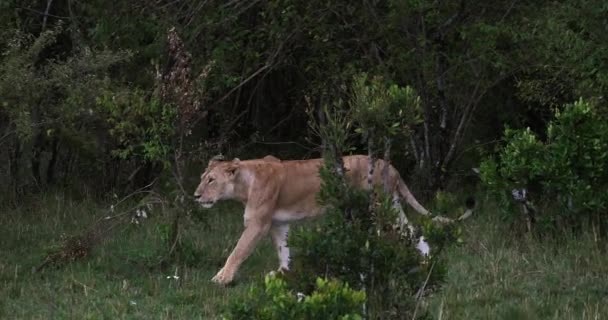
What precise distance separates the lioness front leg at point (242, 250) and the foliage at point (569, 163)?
259cm

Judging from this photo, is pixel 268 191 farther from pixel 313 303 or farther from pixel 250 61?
pixel 313 303

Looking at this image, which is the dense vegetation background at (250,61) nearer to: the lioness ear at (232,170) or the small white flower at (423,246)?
the lioness ear at (232,170)

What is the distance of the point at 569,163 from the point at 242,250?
10.6 feet

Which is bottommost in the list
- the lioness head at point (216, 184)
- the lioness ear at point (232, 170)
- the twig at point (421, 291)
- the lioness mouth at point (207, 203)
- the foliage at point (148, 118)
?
the twig at point (421, 291)

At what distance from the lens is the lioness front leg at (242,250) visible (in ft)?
32.9

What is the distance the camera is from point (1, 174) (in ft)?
48.8

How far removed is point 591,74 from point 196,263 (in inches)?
157

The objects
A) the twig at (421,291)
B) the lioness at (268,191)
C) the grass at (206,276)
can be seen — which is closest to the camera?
the twig at (421,291)

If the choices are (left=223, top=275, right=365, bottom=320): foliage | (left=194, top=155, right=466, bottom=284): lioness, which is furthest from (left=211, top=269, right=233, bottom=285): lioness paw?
(left=223, top=275, right=365, bottom=320): foliage

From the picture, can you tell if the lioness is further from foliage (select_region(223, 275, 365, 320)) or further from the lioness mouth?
foliage (select_region(223, 275, 365, 320))

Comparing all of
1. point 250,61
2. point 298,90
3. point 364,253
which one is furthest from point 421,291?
point 298,90

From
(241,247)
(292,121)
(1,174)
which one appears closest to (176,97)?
(241,247)

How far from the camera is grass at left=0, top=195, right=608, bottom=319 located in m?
8.82

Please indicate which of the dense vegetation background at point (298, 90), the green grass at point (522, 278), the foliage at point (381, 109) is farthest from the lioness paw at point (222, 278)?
the foliage at point (381, 109)
